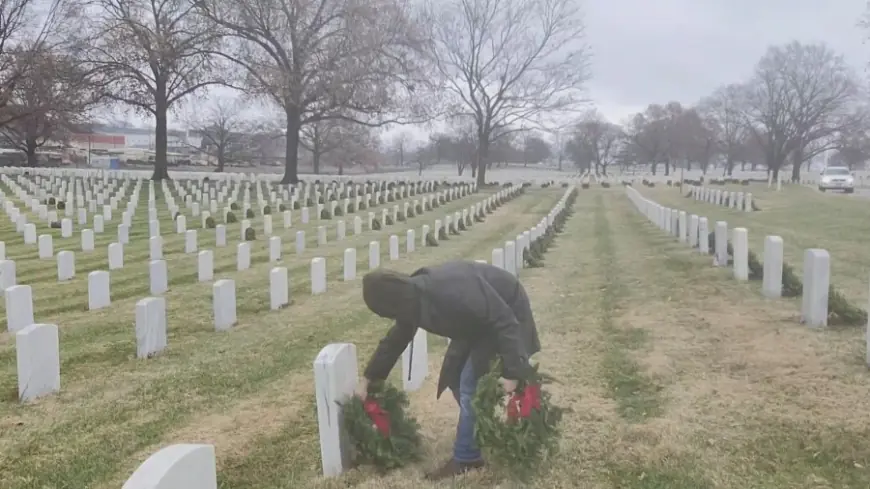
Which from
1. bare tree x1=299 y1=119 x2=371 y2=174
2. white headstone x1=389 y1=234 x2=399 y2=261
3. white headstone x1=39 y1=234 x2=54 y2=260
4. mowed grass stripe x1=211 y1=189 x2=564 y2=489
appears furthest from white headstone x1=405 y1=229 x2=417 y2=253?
bare tree x1=299 y1=119 x2=371 y2=174

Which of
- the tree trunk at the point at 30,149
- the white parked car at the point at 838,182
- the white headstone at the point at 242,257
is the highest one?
the tree trunk at the point at 30,149

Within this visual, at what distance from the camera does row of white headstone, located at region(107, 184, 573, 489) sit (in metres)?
2.49

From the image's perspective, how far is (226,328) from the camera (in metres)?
7.93

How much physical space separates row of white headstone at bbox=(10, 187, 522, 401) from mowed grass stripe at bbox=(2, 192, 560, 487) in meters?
0.24

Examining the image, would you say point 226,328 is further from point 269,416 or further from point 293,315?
point 269,416

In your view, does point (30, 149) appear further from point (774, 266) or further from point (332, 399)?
point (332, 399)

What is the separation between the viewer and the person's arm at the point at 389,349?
12.6ft

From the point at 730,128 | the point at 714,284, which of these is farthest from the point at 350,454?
the point at 730,128

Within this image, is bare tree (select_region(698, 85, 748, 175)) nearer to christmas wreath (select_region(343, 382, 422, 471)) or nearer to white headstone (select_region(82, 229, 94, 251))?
white headstone (select_region(82, 229, 94, 251))

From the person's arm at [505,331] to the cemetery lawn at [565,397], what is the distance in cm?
67

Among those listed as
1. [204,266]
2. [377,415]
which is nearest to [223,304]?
[204,266]

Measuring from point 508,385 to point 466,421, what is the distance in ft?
1.35

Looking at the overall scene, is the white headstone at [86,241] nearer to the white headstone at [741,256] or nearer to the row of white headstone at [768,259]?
the row of white headstone at [768,259]

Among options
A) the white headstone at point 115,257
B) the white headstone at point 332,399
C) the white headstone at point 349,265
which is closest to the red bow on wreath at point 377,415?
the white headstone at point 332,399
